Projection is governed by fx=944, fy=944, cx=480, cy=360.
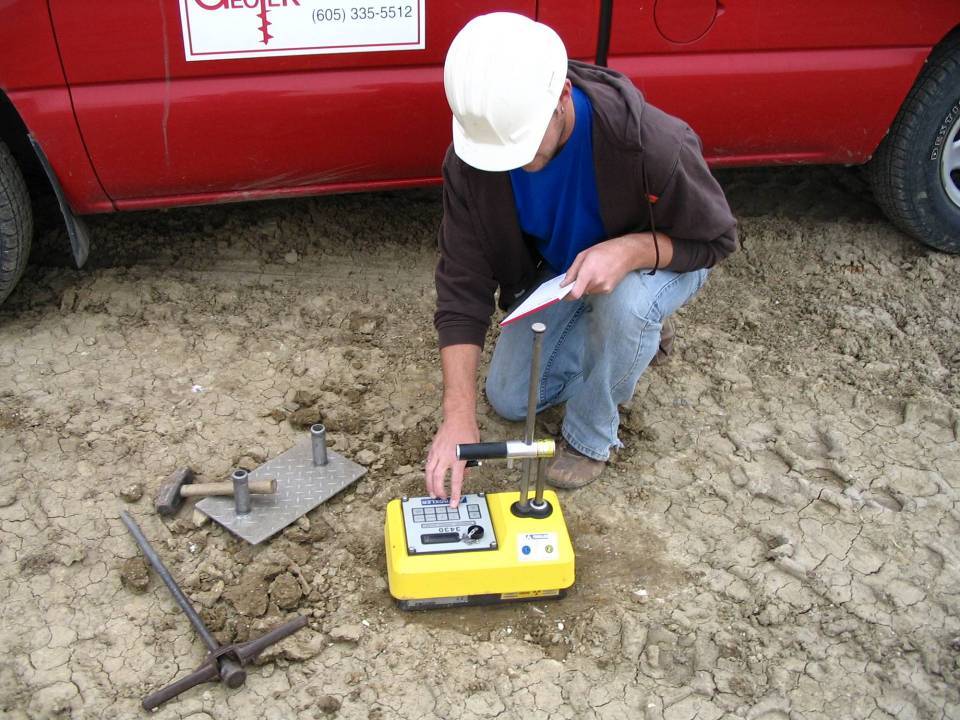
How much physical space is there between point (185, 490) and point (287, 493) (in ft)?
0.92

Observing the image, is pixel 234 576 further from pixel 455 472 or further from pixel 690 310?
pixel 690 310

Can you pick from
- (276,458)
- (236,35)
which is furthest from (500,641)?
(236,35)

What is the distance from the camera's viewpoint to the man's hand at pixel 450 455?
2275 millimetres

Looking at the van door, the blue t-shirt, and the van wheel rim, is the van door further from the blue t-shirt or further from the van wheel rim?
the van wheel rim

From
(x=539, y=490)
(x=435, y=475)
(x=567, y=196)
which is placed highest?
(x=567, y=196)

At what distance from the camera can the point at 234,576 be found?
2.48m

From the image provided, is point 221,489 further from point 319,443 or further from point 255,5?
point 255,5

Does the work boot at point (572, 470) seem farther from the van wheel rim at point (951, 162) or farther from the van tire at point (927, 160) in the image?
the van wheel rim at point (951, 162)

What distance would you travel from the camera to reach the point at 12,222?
313 cm

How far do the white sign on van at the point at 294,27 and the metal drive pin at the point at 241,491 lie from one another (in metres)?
1.33

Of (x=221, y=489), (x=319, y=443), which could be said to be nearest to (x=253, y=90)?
(x=319, y=443)

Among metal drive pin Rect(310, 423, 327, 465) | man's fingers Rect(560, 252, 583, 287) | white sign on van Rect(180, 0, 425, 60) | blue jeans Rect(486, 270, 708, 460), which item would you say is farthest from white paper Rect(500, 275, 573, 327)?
white sign on van Rect(180, 0, 425, 60)

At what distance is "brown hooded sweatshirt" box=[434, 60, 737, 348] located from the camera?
2.32 m

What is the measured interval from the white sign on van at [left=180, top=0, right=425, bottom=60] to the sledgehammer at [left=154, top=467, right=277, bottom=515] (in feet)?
4.36
